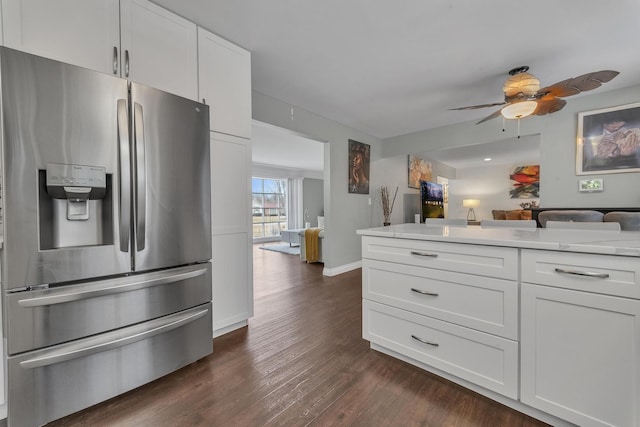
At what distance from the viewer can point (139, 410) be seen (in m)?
1.36

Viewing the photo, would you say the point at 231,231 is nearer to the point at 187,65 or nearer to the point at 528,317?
the point at 187,65

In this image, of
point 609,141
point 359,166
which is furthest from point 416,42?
point 609,141

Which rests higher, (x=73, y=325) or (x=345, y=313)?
(x=73, y=325)

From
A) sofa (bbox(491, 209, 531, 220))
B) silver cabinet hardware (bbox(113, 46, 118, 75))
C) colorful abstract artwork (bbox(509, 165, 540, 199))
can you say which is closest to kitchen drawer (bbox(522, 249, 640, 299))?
silver cabinet hardware (bbox(113, 46, 118, 75))

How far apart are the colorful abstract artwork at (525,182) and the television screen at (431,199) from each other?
7.91ft

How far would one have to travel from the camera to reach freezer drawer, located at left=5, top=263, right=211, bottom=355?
1160mm

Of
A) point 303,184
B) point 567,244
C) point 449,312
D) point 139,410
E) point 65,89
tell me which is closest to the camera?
point 567,244

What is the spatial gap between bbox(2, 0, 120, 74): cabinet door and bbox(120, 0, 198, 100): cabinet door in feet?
0.21

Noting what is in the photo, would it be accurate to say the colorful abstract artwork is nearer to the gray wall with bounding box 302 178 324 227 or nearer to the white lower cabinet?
the gray wall with bounding box 302 178 324 227

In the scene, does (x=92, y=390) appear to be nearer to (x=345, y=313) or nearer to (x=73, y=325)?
(x=73, y=325)

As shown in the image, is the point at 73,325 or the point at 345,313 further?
the point at 345,313

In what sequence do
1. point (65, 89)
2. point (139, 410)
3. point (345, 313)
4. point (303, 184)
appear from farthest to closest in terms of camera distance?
point (303, 184), point (345, 313), point (139, 410), point (65, 89)

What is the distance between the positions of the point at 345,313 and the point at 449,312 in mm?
1308

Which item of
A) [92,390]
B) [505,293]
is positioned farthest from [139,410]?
[505,293]
